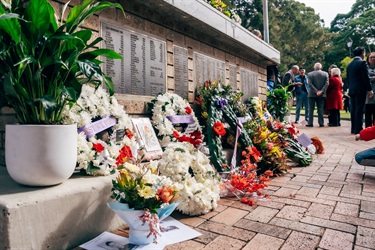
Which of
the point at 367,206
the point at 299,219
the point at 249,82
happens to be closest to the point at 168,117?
the point at 299,219

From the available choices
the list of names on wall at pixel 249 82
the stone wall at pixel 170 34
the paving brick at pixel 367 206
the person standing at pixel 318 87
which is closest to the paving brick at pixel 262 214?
the paving brick at pixel 367 206

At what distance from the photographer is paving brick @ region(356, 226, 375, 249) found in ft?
6.46

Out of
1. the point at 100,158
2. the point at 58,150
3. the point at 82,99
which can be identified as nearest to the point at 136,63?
the point at 82,99

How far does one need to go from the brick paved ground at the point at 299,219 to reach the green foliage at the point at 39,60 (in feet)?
4.01

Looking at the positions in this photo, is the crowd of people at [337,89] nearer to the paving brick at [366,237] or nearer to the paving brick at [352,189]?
the paving brick at [352,189]

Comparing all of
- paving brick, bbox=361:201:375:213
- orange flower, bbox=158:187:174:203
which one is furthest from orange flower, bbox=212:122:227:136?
orange flower, bbox=158:187:174:203

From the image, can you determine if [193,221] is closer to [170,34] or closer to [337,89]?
[170,34]

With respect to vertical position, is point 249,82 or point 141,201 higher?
point 249,82

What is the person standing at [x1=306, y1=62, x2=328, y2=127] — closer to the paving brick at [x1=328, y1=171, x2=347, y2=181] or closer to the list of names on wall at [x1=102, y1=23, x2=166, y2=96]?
the paving brick at [x1=328, y1=171, x2=347, y2=181]

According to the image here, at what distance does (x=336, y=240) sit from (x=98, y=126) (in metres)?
2.04

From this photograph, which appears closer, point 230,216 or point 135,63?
point 230,216

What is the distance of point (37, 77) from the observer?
1.88 m

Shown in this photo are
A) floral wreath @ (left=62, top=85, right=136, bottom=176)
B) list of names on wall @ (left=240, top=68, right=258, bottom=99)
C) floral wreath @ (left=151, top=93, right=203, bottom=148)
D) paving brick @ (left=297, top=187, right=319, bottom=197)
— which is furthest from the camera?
list of names on wall @ (left=240, top=68, right=258, bottom=99)

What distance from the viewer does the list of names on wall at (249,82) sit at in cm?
651
